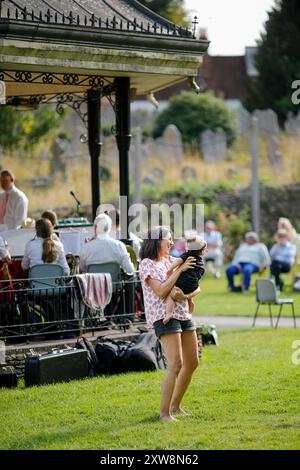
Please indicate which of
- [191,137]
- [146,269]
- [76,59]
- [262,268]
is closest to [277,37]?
[191,137]

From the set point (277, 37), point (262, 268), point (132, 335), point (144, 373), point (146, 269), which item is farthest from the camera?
point (277, 37)

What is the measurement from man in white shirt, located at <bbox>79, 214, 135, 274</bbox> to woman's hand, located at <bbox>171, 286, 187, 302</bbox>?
4444mm

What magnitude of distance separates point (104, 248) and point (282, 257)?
41.9ft

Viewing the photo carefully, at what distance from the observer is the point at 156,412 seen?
11344 millimetres

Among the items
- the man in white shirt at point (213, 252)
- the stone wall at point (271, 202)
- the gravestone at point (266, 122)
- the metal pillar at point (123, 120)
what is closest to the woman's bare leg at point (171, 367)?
the metal pillar at point (123, 120)

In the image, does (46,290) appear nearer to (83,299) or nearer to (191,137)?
(83,299)

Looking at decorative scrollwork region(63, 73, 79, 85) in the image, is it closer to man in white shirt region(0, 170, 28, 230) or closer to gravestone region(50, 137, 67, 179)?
man in white shirt region(0, 170, 28, 230)

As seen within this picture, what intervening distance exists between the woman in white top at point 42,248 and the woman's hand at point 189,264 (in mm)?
4126

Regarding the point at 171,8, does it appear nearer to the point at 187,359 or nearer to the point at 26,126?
the point at 26,126

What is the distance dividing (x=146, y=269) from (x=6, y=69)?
15.5 ft

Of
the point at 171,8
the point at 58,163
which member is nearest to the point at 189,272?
the point at 58,163

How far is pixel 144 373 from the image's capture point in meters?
13.9

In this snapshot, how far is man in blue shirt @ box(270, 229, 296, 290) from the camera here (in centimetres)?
2709
